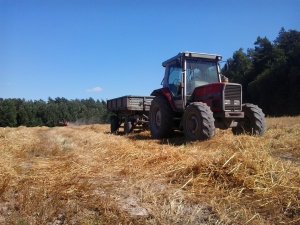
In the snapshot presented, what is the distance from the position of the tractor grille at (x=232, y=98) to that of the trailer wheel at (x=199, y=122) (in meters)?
0.79

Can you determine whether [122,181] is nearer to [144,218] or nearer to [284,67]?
[144,218]

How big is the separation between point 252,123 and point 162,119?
2741mm

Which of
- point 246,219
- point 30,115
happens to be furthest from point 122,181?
point 30,115

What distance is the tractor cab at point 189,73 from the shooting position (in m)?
11.3

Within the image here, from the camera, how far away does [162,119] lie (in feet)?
38.9

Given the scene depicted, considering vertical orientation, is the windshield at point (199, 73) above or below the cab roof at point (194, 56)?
below

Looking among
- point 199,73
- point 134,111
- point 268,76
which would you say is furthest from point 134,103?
point 268,76

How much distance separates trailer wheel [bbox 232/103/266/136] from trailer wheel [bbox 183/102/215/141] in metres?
1.35

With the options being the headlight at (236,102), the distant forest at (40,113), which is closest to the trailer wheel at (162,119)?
the headlight at (236,102)

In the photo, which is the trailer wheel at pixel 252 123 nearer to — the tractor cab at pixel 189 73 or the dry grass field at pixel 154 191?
the tractor cab at pixel 189 73

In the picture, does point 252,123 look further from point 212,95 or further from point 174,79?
point 174,79

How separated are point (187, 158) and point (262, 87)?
145ft

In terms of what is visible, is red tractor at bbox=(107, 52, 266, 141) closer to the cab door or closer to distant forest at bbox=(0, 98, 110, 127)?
the cab door

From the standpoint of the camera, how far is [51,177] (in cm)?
544
